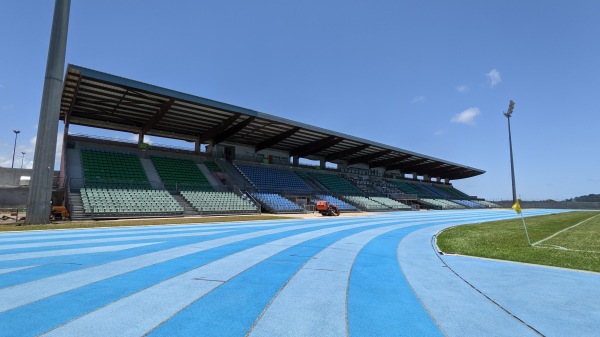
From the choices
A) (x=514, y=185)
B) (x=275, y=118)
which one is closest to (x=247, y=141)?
(x=275, y=118)

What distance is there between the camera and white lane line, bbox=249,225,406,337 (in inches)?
147

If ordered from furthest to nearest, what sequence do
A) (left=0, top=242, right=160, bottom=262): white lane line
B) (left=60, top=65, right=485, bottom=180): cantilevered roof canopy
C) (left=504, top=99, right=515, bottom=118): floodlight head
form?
(left=504, top=99, right=515, bottom=118): floodlight head < (left=60, top=65, right=485, bottom=180): cantilevered roof canopy < (left=0, top=242, right=160, bottom=262): white lane line

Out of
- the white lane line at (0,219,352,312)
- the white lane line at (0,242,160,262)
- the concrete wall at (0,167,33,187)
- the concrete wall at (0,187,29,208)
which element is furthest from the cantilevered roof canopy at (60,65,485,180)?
the white lane line at (0,219,352,312)

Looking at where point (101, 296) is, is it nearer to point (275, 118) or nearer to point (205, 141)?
point (275, 118)

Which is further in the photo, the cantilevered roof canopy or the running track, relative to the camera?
the cantilevered roof canopy

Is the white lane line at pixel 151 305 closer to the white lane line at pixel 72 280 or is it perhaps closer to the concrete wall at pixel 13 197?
the white lane line at pixel 72 280

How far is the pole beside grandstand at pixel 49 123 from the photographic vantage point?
16.7 metres

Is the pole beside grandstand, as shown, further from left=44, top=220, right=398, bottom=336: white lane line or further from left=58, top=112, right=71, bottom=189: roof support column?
left=44, top=220, right=398, bottom=336: white lane line

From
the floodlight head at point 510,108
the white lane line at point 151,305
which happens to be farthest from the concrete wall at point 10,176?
the floodlight head at point 510,108

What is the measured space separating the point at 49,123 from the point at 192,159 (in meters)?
18.8

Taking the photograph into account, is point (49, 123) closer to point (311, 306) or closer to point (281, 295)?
point (281, 295)

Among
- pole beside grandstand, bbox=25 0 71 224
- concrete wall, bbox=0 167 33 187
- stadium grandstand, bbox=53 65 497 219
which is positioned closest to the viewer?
pole beside grandstand, bbox=25 0 71 224

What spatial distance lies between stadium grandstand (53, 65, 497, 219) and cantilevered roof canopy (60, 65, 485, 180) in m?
0.10

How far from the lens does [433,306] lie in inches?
185
